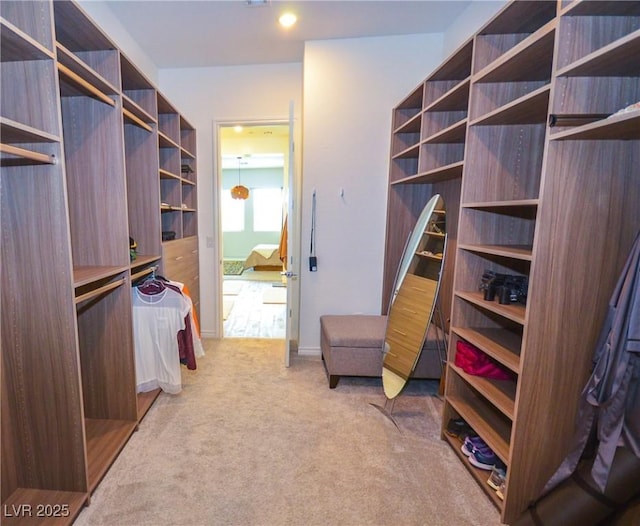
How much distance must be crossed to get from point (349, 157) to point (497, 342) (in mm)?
2059

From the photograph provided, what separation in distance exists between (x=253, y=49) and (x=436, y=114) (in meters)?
1.83

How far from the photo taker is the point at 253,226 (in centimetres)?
948

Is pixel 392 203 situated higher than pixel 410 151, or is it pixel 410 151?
pixel 410 151

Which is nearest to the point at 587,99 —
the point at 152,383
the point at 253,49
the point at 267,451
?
the point at 267,451

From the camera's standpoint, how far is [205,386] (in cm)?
264

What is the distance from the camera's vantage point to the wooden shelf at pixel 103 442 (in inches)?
66.5

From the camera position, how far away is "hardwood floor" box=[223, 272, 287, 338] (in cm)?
389

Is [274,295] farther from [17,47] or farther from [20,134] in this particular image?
[17,47]

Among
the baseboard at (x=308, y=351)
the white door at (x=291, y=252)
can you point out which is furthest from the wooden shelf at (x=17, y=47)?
the baseboard at (x=308, y=351)

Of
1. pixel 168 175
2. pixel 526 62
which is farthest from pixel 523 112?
pixel 168 175

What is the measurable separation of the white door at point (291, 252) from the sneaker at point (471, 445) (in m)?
1.55

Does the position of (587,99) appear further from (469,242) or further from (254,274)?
(254,274)

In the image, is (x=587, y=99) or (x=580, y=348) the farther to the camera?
(x=580, y=348)

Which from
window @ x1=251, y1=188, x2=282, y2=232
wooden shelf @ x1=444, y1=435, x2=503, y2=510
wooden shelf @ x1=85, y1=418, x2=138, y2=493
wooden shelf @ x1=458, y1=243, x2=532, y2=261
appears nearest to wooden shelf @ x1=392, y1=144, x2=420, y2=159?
wooden shelf @ x1=458, y1=243, x2=532, y2=261
